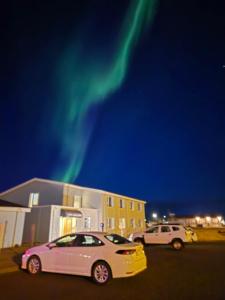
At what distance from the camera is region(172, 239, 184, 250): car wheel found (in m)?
18.0

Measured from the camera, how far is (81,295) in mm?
6527

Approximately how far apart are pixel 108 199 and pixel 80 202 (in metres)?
3.94

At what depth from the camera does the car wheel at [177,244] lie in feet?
59.2

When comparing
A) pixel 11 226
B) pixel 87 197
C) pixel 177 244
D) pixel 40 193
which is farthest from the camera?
pixel 87 197

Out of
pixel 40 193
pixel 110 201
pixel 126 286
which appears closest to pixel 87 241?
pixel 126 286

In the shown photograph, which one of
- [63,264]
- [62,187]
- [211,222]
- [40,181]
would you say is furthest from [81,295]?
[211,222]

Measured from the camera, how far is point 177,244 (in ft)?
59.6

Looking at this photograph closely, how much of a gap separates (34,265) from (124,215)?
91.1 feet

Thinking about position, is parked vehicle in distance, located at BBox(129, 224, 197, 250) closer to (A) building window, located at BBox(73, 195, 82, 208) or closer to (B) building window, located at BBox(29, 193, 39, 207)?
(A) building window, located at BBox(73, 195, 82, 208)

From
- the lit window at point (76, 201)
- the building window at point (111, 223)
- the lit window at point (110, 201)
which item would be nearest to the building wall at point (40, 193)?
the lit window at point (76, 201)

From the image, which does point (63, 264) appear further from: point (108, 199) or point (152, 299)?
point (108, 199)

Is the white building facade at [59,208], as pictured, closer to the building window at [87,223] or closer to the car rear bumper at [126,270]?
the building window at [87,223]

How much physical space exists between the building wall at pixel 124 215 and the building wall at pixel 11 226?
12976mm

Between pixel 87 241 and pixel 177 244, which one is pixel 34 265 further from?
pixel 177 244
